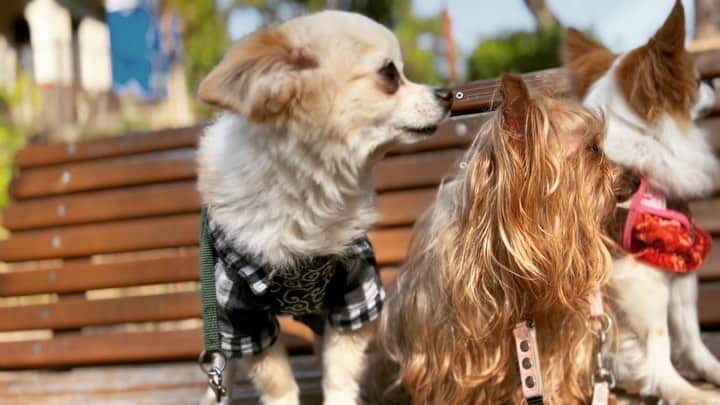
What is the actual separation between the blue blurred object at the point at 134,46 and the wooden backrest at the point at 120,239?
25.1 ft

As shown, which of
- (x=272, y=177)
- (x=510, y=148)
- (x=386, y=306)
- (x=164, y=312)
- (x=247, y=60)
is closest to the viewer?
(x=510, y=148)

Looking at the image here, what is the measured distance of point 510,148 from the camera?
4.37 ft

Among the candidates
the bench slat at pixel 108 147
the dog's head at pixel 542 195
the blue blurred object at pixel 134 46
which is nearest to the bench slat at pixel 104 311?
the bench slat at pixel 108 147

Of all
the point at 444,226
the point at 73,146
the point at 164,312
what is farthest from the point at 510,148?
the point at 73,146

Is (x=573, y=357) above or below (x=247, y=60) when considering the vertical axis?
below

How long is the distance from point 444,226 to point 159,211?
58.3 inches

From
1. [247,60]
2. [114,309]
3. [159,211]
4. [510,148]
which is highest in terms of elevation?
[247,60]

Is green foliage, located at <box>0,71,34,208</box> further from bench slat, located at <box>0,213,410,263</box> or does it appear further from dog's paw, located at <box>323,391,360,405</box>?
dog's paw, located at <box>323,391,360,405</box>

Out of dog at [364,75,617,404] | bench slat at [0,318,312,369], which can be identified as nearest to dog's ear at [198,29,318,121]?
dog at [364,75,617,404]

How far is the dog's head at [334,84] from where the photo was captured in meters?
1.47

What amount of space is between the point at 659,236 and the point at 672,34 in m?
0.48

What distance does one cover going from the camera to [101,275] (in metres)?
2.70

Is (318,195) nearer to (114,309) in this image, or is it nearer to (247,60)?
(247,60)

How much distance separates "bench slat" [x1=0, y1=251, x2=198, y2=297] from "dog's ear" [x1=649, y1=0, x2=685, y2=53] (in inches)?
66.0
